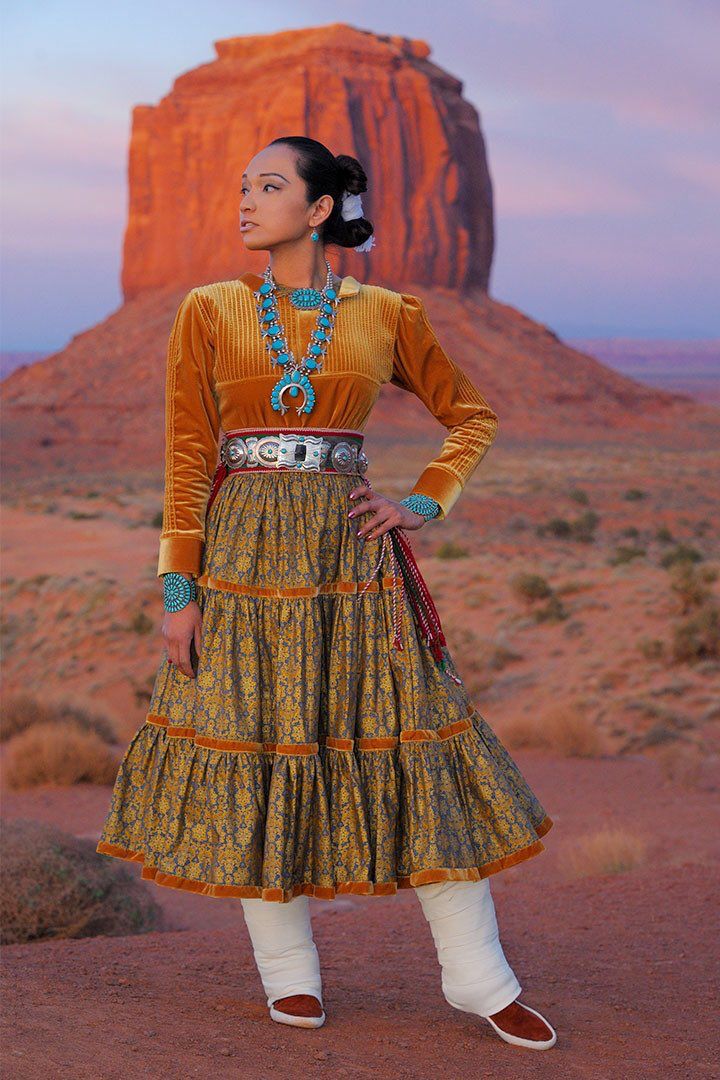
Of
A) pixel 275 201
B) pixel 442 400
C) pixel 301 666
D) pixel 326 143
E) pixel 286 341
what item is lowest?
pixel 301 666

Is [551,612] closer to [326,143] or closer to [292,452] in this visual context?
[292,452]

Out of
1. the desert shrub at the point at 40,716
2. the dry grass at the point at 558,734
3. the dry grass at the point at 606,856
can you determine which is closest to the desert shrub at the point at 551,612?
the dry grass at the point at 558,734

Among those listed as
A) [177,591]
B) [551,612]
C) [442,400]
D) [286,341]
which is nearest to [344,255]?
[551,612]

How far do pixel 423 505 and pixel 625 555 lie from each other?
1588 centimetres

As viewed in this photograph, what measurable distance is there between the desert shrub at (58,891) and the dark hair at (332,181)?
3.27 meters

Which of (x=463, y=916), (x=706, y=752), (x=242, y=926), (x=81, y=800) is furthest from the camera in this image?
(x=706, y=752)

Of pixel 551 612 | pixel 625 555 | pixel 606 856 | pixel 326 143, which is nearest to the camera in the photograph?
pixel 606 856

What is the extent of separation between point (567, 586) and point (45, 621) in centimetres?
653

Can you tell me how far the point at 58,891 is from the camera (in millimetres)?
5340

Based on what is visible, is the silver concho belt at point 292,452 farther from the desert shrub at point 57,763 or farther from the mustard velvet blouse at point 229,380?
the desert shrub at point 57,763

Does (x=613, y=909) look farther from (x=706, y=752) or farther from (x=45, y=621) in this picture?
(x=45, y=621)

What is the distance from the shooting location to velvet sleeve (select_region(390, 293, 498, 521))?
3398mm

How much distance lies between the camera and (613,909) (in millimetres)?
5227

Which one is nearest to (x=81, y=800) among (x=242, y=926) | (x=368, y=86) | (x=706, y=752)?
(x=242, y=926)
